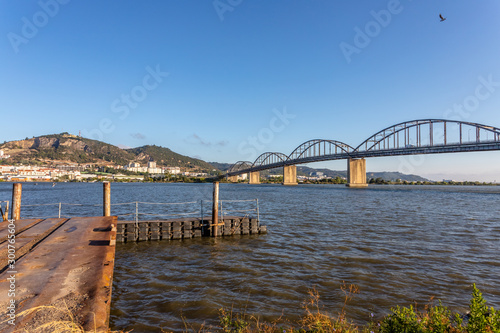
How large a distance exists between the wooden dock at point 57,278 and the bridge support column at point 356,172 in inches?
3780

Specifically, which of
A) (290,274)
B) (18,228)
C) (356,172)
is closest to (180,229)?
(18,228)

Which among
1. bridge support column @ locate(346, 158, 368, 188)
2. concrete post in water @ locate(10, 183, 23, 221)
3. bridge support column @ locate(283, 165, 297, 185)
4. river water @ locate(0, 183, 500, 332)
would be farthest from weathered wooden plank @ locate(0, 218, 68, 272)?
bridge support column @ locate(283, 165, 297, 185)

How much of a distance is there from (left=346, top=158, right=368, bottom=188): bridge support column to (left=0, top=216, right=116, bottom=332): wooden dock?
315ft

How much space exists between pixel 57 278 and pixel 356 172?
3995 inches

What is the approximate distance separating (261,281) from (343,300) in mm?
2682

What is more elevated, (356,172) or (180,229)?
(356,172)

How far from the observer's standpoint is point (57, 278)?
18.3 feet

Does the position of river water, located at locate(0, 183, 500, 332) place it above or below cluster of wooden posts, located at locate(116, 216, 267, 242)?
below

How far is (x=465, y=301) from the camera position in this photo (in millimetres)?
7574

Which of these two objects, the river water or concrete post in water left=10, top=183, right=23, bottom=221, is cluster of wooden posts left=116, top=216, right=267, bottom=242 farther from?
concrete post in water left=10, top=183, right=23, bottom=221

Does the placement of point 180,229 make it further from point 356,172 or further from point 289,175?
point 289,175

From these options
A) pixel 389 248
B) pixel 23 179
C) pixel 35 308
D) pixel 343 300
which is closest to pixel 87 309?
pixel 35 308

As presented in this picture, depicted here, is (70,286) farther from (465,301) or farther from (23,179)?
(23,179)

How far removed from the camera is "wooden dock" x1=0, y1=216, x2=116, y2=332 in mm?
4145
